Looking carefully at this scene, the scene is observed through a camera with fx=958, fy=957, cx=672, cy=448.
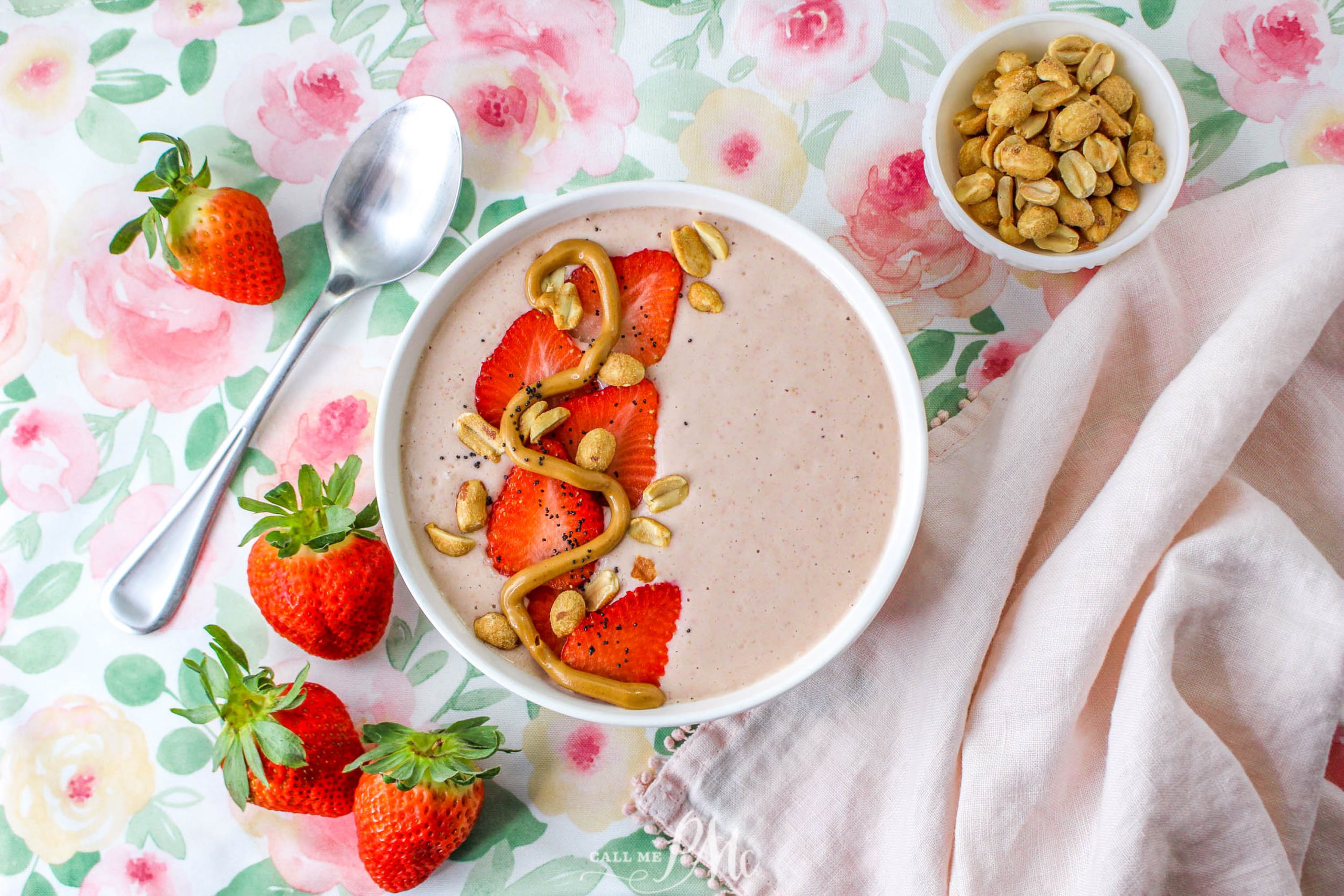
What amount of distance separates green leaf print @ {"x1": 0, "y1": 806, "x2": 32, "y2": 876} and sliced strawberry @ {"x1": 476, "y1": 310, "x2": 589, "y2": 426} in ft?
3.60

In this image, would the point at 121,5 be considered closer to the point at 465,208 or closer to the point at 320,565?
the point at 465,208

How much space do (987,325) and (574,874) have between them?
1.14 meters

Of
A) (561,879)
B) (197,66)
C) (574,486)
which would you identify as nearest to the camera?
(574,486)

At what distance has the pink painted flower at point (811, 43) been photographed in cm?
164

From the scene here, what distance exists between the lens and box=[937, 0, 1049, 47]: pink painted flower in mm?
1647

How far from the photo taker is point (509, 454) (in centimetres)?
132

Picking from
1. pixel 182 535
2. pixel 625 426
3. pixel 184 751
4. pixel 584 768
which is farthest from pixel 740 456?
pixel 184 751

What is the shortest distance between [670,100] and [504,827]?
1.26 meters

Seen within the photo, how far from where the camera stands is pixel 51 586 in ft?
5.33

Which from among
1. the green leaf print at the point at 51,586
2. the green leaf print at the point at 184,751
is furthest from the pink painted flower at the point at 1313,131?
the green leaf print at the point at 51,586

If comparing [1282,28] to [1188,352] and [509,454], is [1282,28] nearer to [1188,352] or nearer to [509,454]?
[1188,352]

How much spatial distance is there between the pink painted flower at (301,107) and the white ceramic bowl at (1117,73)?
962 millimetres

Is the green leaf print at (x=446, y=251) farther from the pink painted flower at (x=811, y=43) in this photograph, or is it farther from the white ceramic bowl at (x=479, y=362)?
the pink painted flower at (x=811, y=43)

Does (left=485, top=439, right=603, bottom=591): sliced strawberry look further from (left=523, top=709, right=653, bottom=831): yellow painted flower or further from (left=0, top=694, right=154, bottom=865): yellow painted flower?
(left=0, top=694, right=154, bottom=865): yellow painted flower
